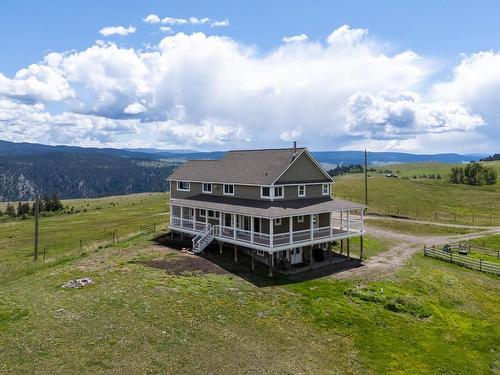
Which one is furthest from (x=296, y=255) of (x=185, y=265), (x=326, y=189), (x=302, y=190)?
(x=185, y=265)

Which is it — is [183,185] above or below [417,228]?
above

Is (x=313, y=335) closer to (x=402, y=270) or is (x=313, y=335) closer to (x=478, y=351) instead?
(x=478, y=351)

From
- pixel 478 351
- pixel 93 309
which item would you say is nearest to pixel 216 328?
pixel 93 309

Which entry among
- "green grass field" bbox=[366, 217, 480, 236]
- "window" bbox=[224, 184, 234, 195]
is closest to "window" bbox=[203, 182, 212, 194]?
"window" bbox=[224, 184, 234, 195]

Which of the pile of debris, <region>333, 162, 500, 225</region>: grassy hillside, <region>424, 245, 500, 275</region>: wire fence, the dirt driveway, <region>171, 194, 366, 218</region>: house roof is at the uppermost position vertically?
<region>171, 194, 366, 218</region>: house roof

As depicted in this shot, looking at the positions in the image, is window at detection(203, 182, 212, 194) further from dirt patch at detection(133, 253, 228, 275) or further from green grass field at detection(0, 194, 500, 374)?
green grass field at detection(0, 194, 500, 374)

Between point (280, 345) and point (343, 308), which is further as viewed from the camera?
point (343, 308)

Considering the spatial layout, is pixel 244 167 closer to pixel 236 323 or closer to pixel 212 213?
pixel 212 213
